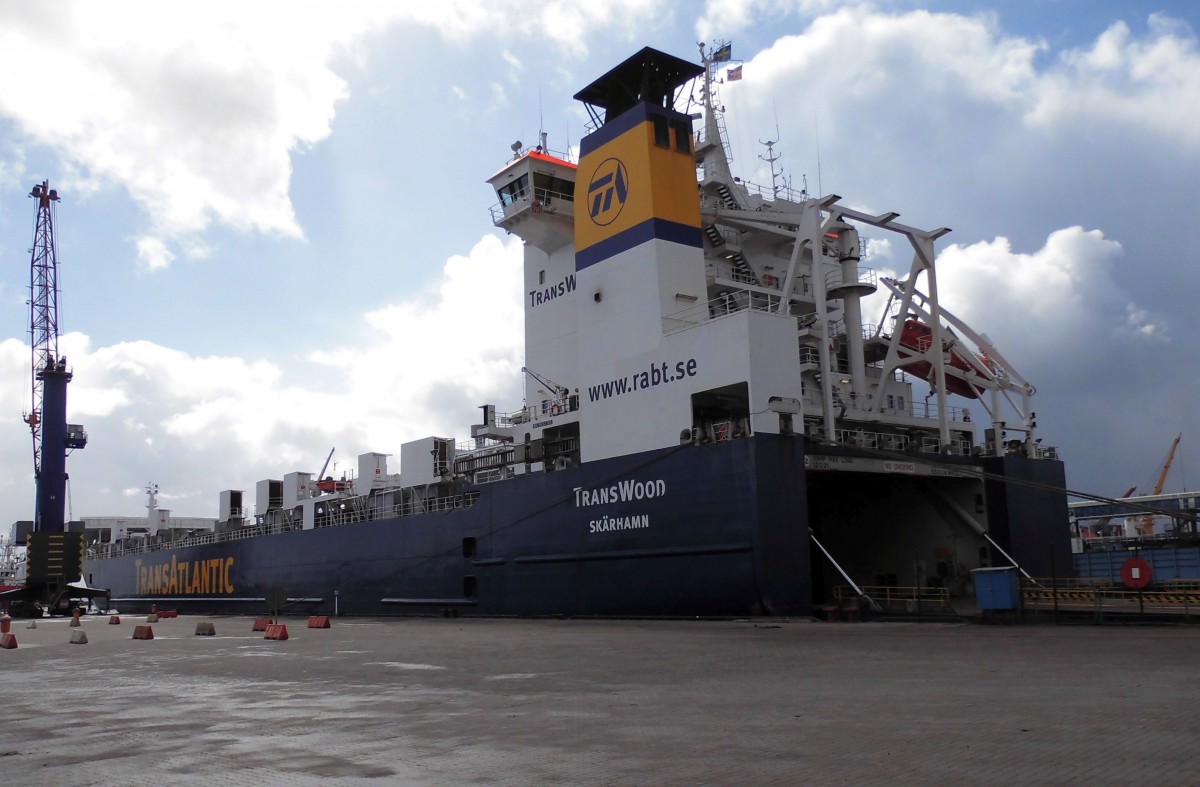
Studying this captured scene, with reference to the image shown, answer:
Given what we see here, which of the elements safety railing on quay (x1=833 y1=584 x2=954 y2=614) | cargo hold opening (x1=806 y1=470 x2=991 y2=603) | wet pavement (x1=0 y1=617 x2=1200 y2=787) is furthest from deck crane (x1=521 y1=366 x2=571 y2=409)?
wet pavement (x1=0 y1=617 x2=1200 y2=787)

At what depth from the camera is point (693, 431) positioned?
18781mm

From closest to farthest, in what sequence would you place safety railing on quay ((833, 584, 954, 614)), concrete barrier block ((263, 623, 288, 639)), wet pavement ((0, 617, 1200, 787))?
wet pavement ((0, 617, 1200, 787)), safety railing on quay ((833, 584, 954, 614)), concrete barrier block ((263, 623, 288, 639))

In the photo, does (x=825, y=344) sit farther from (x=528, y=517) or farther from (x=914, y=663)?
(x=914, y=663)

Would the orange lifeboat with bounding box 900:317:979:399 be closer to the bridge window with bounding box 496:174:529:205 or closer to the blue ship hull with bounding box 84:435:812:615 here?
the blue ship hull with bounding box 84:435:812:615

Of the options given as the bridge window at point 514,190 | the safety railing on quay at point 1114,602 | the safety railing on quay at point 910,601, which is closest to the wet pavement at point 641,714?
the safety railing on quay at point 1114,602

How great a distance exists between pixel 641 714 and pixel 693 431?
1165 cm

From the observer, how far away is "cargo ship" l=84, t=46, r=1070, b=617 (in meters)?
18.2

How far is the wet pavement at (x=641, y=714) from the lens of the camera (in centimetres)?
533

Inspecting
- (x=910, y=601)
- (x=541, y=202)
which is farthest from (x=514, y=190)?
(x=910, y=601)

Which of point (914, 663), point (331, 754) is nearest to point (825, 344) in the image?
point (914, 663)

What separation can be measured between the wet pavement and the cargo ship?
185 inches

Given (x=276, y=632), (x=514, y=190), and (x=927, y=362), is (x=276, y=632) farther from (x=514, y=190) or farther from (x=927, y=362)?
(x=927, y=362)

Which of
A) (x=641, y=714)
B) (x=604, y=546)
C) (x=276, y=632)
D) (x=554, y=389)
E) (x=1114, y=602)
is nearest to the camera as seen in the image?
(x=641, y=714)

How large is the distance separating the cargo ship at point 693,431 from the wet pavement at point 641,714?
4.70 metres
